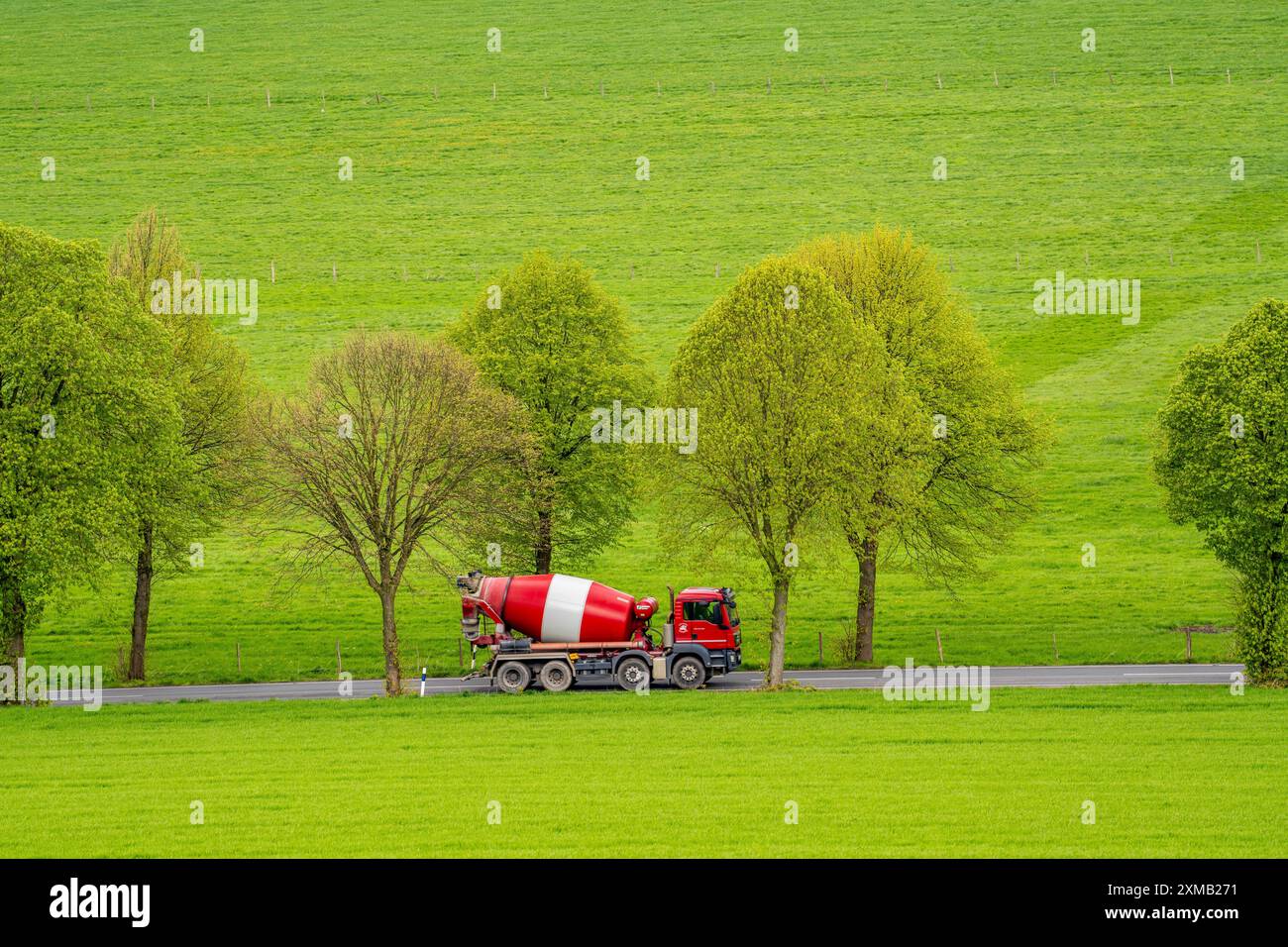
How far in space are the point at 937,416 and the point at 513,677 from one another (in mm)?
18105

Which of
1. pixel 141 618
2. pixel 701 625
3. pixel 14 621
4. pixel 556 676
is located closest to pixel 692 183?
pixel 701 625

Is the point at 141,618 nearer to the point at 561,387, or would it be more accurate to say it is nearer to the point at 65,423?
the point at 65,423

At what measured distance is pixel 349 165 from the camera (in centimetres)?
11388

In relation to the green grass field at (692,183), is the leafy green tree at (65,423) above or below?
below

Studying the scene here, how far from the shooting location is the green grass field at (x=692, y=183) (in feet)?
193

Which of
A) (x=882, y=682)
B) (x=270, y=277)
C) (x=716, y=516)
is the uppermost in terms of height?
(x=270, y=277)

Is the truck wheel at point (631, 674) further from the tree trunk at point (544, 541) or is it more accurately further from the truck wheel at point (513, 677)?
the tree trunk at point (544, 541)

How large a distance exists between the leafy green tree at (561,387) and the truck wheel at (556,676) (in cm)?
762

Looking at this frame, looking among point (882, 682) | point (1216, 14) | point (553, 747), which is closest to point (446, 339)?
point (882, 682)

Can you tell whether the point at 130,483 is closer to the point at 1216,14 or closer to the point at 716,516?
the point at 716,516

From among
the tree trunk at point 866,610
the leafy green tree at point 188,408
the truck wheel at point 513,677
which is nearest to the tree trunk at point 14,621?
the leafy green tree at point 188,408

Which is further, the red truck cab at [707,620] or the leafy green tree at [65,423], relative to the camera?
the red truck cab at [707,620]

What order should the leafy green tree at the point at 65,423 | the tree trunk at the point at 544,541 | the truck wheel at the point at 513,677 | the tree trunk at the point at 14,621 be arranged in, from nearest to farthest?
the leafy green tree at the point at 65,423 < the tree trunk at the point at 14,621 < the truck wheel at the point at 513,677 < the tree trunk at the point at 544,541

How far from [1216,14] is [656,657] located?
119 meters
